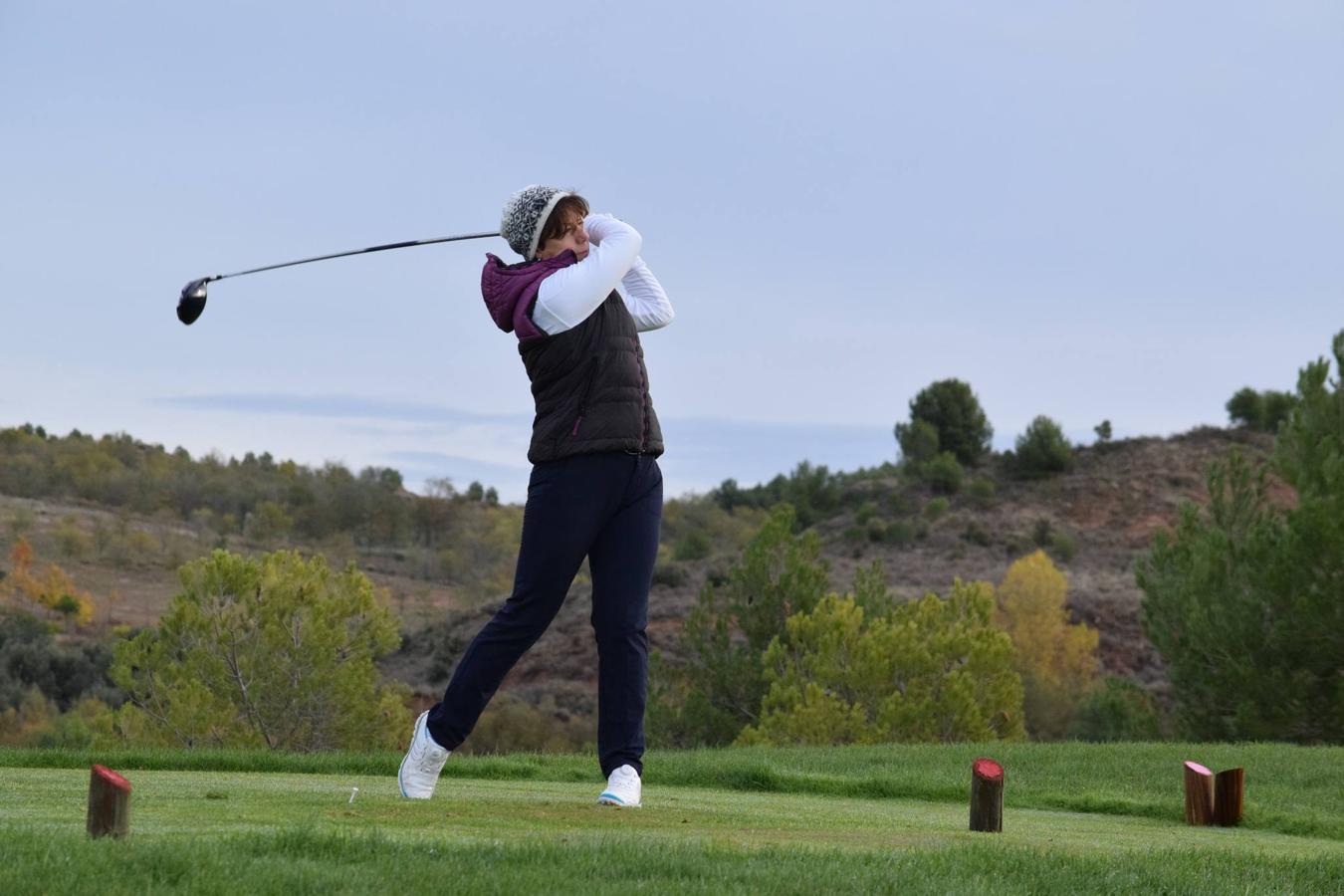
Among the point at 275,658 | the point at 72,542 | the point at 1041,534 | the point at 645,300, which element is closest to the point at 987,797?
the point at 645,300

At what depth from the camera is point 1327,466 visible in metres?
22.0

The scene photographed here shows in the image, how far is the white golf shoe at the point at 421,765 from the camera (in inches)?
246

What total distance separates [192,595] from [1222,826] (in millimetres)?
20382

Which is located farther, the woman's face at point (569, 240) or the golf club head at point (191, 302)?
the golf club head at point (191, 302)

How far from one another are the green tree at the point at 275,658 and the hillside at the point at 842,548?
1882 cm

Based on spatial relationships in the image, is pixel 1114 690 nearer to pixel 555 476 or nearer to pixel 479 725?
pixel 479 725

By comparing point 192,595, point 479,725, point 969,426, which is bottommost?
point 479,725

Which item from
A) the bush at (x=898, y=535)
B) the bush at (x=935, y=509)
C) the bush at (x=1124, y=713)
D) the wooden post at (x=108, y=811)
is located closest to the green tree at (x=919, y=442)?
the bush at (x=935, y=509)

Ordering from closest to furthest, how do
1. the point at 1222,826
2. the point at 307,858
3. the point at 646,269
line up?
1. the point at 307,858
2. the point at 646,269
3. the point at 1222,826

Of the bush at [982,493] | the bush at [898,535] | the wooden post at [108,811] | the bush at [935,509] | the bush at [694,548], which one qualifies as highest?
the bush at [982,493]

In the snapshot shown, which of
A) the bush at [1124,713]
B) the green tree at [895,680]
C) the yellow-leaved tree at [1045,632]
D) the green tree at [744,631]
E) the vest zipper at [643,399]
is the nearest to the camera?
the vest zipper at [643,399]

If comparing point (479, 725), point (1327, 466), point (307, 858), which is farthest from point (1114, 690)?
point (307, 858)

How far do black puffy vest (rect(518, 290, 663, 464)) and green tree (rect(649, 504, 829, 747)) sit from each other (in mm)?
23305

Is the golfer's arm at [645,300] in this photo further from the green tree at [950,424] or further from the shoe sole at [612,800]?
the green tree at [950,424]
